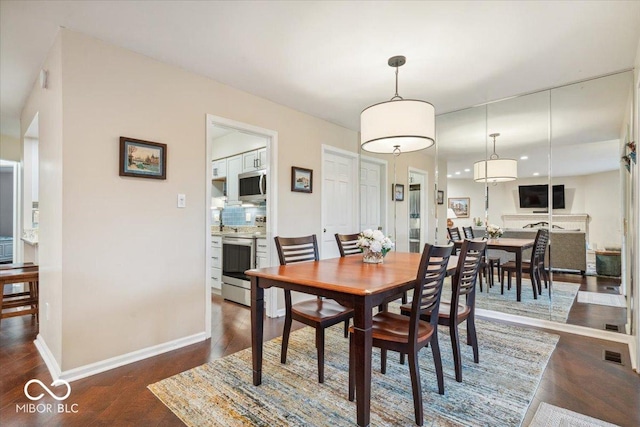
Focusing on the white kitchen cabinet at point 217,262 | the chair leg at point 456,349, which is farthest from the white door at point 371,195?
the chair leg at point 456,349

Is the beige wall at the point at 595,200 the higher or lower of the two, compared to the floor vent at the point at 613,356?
higher

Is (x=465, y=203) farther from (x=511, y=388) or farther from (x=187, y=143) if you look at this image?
(x=187, y=143)

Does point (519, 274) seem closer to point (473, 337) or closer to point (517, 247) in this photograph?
→ point (517, 247)

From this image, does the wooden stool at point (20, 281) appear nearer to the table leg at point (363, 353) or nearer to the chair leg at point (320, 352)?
the chair leg at point (320, 352)

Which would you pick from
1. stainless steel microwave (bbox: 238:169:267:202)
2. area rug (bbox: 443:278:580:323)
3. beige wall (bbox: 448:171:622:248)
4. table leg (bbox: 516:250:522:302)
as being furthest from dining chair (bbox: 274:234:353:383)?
beige wall (bbox: 448:171:622:248)

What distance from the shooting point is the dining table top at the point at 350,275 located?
161 centimetres

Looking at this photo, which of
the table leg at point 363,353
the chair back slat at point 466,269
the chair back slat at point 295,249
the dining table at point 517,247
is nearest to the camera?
the table leg at point 363,353

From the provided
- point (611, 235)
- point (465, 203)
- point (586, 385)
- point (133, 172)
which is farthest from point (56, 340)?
point (611, 235)

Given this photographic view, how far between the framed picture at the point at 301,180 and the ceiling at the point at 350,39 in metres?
0.93

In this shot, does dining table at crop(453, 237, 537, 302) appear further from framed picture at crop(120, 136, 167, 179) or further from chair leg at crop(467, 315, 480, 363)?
framed picture at crop(120, 136, 167, 179)

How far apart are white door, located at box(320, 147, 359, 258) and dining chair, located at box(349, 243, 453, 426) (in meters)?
2.31

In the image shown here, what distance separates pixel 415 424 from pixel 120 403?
1663 millimetres

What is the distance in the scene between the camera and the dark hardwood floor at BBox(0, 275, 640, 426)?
171 cm

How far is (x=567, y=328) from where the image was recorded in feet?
9.96
